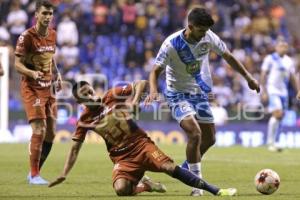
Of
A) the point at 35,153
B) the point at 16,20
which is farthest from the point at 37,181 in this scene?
the point at 16,20

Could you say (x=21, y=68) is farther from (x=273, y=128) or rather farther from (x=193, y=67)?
(x=273, y=128)

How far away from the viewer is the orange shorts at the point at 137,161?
10.0 m

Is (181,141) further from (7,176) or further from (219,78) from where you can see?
(7,176)

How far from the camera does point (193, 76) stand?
10.7 meters

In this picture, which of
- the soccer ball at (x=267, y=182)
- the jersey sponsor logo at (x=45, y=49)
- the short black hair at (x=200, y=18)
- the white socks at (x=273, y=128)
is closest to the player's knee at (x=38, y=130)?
the jersey sponsor logo at (x=45, y=49)

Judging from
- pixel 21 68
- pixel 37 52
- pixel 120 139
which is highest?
pixel 37 52

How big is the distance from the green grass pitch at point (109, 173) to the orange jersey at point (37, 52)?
152 centimetres

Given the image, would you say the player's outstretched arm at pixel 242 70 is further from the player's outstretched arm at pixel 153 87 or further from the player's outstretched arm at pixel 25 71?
the player's outstretched arm at pixel 25 71

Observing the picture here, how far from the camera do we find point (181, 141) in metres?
23.2

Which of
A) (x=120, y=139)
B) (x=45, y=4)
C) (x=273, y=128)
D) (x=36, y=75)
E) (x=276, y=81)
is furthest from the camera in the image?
(x=273, y=128)

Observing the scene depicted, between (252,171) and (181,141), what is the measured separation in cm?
941

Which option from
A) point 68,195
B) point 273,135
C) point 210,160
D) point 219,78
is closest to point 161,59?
point 68,195

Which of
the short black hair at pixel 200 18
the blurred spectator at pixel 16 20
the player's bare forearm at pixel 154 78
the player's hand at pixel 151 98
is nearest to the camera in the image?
the player's hand at pixel 151 98

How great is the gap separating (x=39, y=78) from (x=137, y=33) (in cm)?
1530
